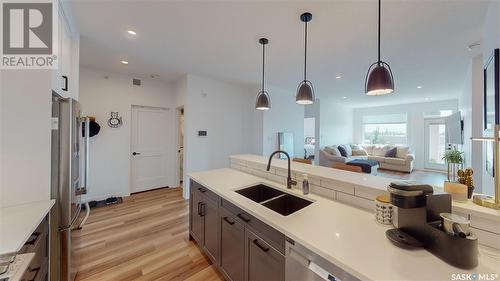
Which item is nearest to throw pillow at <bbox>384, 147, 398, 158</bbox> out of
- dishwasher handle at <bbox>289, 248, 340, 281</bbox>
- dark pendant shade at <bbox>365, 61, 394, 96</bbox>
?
dark pendant shade at <bbox>365, 61, 394, 96</bbox>

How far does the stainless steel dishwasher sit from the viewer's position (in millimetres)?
878

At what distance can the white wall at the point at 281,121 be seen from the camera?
502 cm

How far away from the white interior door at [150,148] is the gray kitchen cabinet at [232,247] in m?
3.48

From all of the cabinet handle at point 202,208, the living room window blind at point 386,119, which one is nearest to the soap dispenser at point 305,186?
the cabinet handle at point 202,208

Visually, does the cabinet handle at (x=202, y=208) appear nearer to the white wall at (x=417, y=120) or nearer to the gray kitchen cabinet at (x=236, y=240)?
the gray kitchen cabinet at (x=236, y=240)

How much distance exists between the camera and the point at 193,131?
4148 millimetres

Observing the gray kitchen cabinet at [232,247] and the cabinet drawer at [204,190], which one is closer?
the gray kitchen cabinet at [232,247]

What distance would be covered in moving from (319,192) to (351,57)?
253cm

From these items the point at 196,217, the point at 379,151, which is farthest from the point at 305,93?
the point at 379,151

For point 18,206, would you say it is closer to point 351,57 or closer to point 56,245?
point 56,245

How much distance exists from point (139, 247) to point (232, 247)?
1.44 metres

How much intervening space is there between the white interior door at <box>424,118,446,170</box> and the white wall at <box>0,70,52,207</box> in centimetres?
997

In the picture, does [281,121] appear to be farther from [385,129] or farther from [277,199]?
[385,129]

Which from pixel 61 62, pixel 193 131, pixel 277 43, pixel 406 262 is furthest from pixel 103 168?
pixel 406 262
